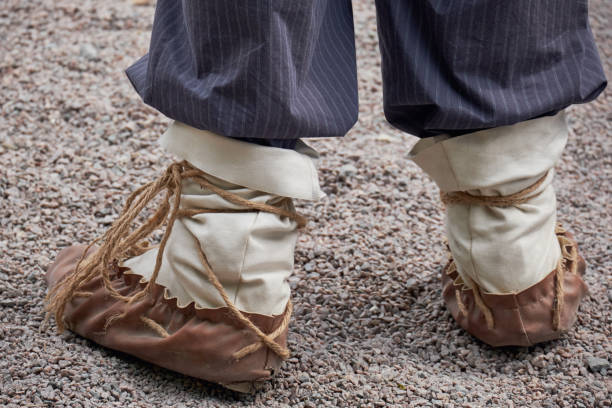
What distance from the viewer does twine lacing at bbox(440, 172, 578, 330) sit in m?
1.06

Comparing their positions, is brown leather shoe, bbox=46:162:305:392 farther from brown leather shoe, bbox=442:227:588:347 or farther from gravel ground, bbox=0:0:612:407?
brown leather shoe, bbox=442:227:588:347

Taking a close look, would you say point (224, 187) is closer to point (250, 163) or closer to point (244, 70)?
point (250, 163)

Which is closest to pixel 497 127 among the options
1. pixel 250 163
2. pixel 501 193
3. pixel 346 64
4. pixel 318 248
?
pixel 501 193

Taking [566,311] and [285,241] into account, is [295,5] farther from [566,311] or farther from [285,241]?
[566,311]

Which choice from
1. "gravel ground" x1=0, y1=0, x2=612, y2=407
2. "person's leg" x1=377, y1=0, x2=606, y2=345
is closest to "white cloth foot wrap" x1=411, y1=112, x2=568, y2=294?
"person's leg" x1=377, y1=0, x2=606, y2=345

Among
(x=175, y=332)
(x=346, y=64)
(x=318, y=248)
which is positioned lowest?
(x=318, y=248)

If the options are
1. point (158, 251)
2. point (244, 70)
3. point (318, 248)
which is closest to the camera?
point (244, 70)

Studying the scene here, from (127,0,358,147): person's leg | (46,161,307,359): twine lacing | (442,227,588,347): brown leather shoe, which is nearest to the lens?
(127,0,358,147): person's leg

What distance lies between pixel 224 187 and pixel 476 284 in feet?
1.34

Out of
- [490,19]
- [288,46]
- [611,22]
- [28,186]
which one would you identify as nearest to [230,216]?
[288,46]

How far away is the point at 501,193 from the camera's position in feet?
3.46

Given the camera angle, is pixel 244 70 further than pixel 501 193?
No

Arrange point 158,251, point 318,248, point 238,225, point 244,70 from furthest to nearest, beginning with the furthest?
point 318,248 → point 158,251 → point 238,225 → point 244,70

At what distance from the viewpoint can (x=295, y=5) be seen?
864mm
